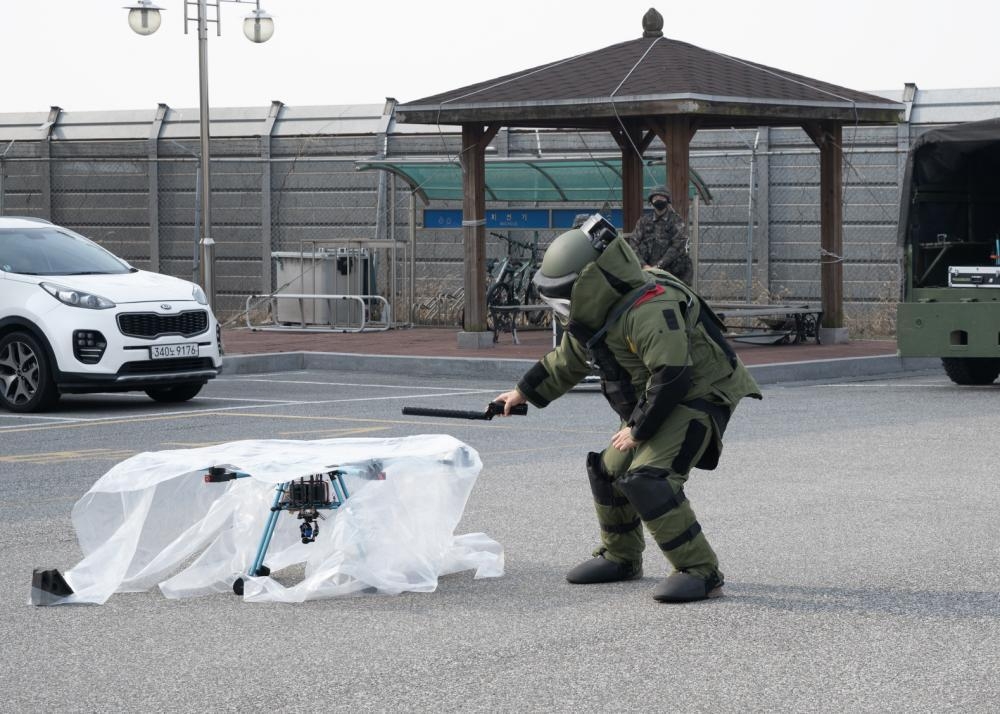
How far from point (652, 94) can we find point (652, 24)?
3.24m

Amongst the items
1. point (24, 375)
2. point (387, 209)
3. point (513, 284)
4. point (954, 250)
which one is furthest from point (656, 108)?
point (387, 209)

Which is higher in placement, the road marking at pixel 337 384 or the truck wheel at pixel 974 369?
the truck wheel at pixel 974 369

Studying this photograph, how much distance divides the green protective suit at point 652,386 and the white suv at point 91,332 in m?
8.23

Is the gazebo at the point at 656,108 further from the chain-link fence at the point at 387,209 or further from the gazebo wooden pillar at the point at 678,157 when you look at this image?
the chain-link fence at the point at 387,209

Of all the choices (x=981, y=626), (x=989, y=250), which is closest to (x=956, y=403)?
(x=989, y=250)

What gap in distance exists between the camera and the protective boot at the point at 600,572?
6684mm

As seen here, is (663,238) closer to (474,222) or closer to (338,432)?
(474,222)

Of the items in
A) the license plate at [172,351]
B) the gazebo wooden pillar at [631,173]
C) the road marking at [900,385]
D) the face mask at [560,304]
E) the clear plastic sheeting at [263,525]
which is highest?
the gazebo wooden pillar at [631,173]

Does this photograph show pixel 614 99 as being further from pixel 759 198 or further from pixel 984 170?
pixel 759 198

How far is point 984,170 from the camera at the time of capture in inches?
672

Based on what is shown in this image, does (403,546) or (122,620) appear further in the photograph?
(403,546)

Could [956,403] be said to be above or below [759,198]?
below

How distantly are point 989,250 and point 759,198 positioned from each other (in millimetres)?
7260

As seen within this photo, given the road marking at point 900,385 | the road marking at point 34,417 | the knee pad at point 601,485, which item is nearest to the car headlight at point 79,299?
the road marking at point 34,417
